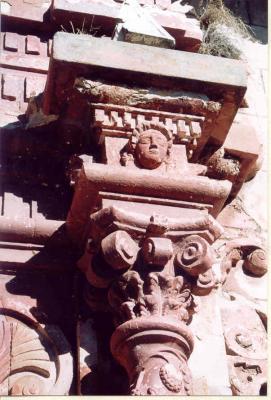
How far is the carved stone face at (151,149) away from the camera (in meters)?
3.57

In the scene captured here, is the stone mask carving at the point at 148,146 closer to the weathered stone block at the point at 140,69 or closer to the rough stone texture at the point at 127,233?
the rough stone texture at the point at 127,233

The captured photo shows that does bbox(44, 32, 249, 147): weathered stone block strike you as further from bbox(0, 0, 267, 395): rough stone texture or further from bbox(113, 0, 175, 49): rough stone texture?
bbox(113, 0, 175, 49): rough stone texture

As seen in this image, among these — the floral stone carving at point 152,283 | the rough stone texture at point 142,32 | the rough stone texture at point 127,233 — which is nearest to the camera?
the floral stone carving at point 152,283

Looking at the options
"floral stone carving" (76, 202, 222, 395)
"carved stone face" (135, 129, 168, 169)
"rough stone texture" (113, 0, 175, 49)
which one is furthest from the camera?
"rough stone texture" (113, 0, 175, 49)

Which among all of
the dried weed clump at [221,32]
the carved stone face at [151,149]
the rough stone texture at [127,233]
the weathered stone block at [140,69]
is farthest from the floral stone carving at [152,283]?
the dried weed clump at [221,32]

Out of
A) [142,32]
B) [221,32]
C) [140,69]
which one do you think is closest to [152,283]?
[140,69]

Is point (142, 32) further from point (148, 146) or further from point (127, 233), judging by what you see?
point (127, 233)

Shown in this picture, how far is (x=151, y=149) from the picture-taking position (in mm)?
3594

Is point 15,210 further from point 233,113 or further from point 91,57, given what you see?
point 233,113

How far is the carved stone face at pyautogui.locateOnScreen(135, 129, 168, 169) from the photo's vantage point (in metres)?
3.57

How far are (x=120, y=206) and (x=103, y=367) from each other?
0.70m

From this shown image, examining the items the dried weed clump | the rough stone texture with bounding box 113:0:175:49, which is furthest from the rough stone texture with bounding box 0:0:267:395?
the dried weed clump

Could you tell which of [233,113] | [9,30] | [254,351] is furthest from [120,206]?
[9,30]

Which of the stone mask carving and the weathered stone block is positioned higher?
the weathered stone block
